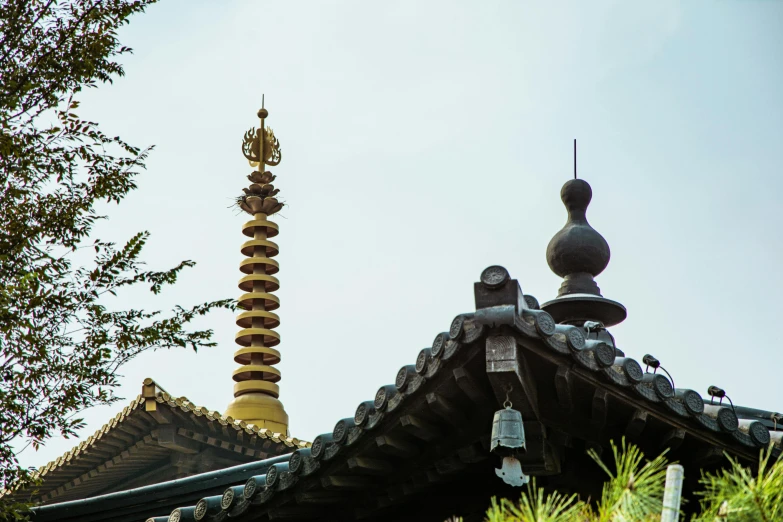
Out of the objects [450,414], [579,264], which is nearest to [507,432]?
[450,414]

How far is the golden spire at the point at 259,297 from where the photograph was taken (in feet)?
61.8

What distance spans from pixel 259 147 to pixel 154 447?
Answer: 26.5 ft

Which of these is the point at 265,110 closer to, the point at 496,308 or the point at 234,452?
the point at 234,452

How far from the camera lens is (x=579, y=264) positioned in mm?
9188

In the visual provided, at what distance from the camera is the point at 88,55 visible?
7996mm

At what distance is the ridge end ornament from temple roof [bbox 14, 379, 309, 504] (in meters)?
7.48

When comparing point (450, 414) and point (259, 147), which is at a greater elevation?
point (259, 147)

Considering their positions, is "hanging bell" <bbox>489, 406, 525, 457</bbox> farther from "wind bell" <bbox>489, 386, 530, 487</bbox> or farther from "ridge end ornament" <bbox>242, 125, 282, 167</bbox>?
"ridge end ornament" <bbox>242, 125, 282, 167</bbox>

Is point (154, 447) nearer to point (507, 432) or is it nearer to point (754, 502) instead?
point (507, 432)

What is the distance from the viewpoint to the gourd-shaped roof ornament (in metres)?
8.95

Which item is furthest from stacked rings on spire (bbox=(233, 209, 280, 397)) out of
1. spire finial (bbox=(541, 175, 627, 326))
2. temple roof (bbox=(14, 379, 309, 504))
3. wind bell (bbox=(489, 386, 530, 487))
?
wind bell (bbox=(489, 386, 530, 487))

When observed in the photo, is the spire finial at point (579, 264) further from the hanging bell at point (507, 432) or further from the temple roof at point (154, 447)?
the temple roof at point (154, 447)

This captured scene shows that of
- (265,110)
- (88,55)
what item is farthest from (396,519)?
(265,110)

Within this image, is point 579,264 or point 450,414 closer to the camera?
point 450,414
